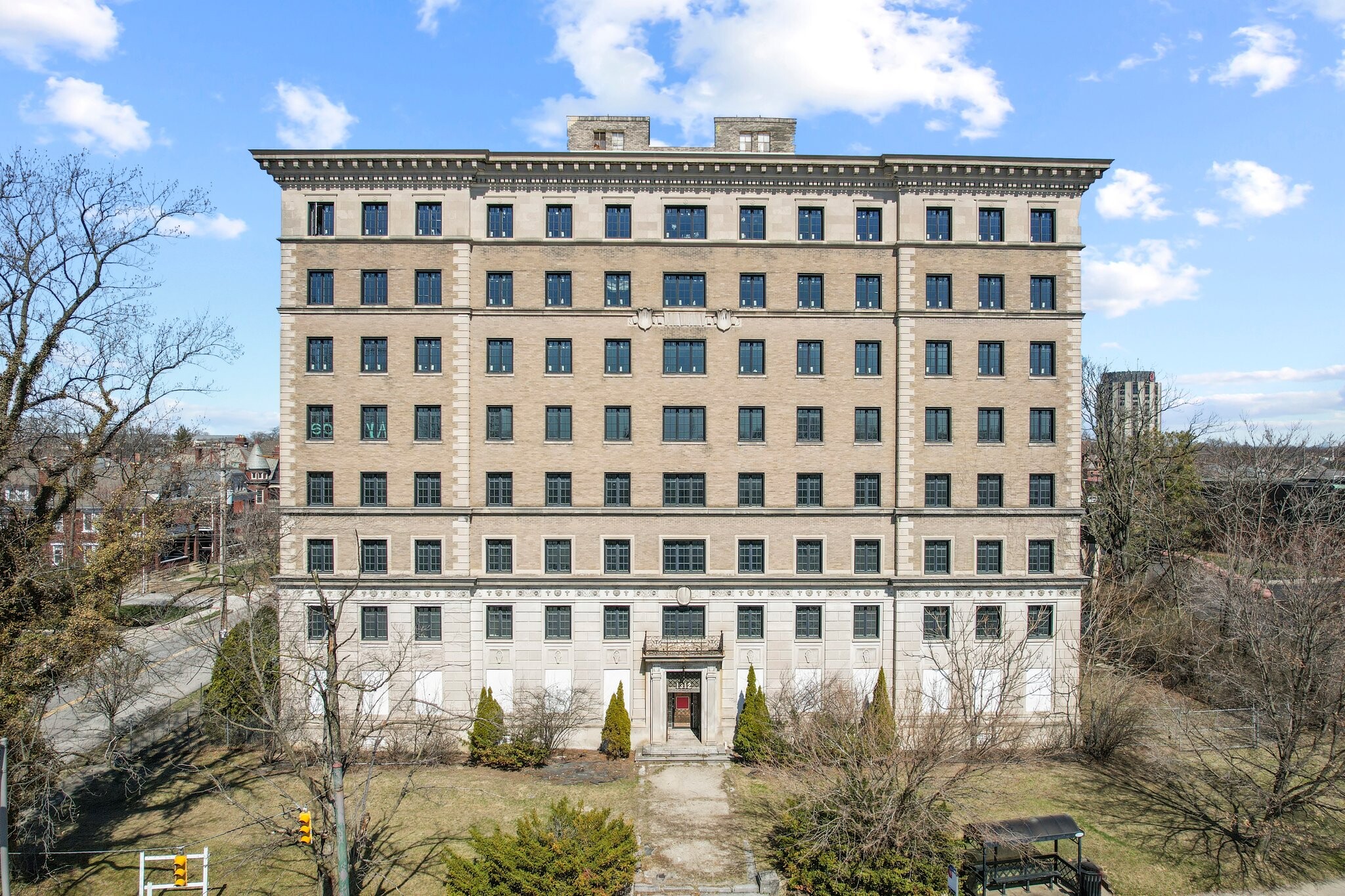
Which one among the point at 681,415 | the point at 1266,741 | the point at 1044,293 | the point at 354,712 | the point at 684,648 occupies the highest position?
the point at 1044,293

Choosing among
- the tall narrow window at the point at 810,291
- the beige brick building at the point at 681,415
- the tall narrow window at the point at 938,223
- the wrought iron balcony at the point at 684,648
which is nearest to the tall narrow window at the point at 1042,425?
the beige brick building at the point at 681,415

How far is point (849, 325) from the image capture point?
31.3 m

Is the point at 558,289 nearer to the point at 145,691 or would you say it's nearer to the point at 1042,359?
the point at 1042,359

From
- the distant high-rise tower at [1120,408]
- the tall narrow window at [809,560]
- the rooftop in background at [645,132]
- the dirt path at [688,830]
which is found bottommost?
the dirt path at [688,830]

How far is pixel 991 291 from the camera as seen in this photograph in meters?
31.7

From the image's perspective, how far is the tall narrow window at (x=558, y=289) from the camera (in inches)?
1230

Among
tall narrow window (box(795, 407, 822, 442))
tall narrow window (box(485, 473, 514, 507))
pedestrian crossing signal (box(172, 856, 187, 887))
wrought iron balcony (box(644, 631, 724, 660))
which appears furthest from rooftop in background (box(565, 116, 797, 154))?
pedestrian crossing signal (box(172, 856, 187, 887))

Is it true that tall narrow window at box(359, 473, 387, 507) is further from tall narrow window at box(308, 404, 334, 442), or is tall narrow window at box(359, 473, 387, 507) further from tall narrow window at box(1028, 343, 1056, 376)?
tall narrow window at box(1028, 343, 1056, 376)

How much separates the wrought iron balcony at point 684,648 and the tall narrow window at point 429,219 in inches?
748

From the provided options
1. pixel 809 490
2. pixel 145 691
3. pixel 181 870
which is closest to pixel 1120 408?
pixel 809 490

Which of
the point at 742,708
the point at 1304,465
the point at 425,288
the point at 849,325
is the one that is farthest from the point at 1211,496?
the point at 425,288

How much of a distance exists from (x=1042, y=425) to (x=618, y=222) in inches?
786

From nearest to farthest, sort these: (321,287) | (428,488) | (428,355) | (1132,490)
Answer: (428,488)
(428,355)
(321,287)
(1132,490)

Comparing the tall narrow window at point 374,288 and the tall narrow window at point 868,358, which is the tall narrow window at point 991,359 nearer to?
the tall narrow window at point 868,358
